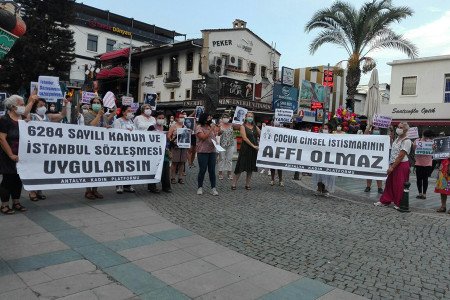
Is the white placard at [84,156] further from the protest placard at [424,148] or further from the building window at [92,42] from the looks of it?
the building window at [92,42]

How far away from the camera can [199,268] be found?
12.7 ft

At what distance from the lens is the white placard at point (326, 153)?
8.02 metres

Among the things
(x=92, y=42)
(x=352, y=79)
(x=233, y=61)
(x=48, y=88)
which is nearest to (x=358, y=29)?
(x=352, y=79)

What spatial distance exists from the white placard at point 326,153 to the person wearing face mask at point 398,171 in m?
0.23

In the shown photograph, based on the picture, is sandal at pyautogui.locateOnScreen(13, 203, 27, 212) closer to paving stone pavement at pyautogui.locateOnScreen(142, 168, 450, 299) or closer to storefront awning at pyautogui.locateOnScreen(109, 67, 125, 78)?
paving stone pavement at pyautogui.locateOnScreen(142, 168, 450, 299)

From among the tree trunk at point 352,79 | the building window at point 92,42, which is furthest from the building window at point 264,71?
the building window at point 92,42

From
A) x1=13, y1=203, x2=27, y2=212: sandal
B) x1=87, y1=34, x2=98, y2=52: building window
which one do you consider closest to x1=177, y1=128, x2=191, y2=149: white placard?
x1=13, y1=203, x2=27, y2=212: sandal

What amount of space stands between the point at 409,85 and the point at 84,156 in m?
25.9

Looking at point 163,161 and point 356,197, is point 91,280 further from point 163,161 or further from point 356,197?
point 356,197

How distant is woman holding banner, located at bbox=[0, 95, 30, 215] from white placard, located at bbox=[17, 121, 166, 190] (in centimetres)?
10

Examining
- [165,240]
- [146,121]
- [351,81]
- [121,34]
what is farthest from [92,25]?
[165,240]

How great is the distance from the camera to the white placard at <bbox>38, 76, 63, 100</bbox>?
23.9 ft

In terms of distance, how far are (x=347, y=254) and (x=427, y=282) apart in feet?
3.16

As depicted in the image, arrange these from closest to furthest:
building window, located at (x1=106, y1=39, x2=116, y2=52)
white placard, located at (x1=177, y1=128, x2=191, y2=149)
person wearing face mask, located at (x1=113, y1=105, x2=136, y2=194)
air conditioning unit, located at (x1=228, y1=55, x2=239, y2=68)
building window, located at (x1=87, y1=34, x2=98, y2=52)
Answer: person wearing face mask, located at (x1=113, y1=105, x2=136, y2=194)
white placard, located at (x1=177, y1=128, x2=191, y2=149)
air conditioning unit, located at (x1=228, y1=55, x2=239, y2=68)
building window, located at (x1=87, y1=34, x2=98, y2=52)
building window, located at (x1=106, y1=39, x2=116, y2=52)
